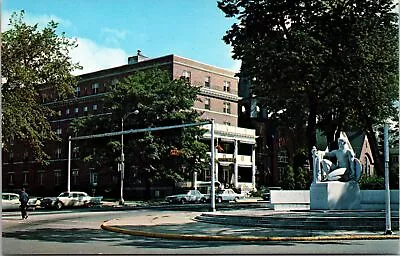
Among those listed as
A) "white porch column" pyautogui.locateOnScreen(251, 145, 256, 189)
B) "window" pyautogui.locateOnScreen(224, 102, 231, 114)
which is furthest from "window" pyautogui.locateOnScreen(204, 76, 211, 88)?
"white porch column" pyautogui.locateOnScreen(251, 145, 256, 189)

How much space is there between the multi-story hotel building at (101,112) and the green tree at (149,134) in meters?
10.7

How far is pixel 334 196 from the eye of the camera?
26125 millimetres

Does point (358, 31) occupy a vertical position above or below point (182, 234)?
above

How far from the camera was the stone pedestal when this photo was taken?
1024 inches

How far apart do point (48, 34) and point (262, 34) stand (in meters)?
13.3

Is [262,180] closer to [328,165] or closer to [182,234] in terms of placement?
[328,165]

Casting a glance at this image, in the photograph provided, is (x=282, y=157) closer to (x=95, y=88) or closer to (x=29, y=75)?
(x=95, y=88)

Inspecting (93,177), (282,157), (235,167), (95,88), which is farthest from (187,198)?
(282,157)

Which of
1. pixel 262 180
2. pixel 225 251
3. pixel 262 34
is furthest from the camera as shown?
pixel 262 180

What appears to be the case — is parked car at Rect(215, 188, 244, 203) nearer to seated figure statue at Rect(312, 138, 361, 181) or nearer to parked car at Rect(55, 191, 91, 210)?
parked car at Rect(55, 191, 91, 210)

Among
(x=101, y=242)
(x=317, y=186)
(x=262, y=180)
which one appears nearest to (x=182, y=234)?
(x=101, y=242)

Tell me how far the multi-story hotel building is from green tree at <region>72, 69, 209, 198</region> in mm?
10714

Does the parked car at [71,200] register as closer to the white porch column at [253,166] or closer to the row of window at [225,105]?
the row of window at [225,105]

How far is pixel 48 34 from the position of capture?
32.7 metres
